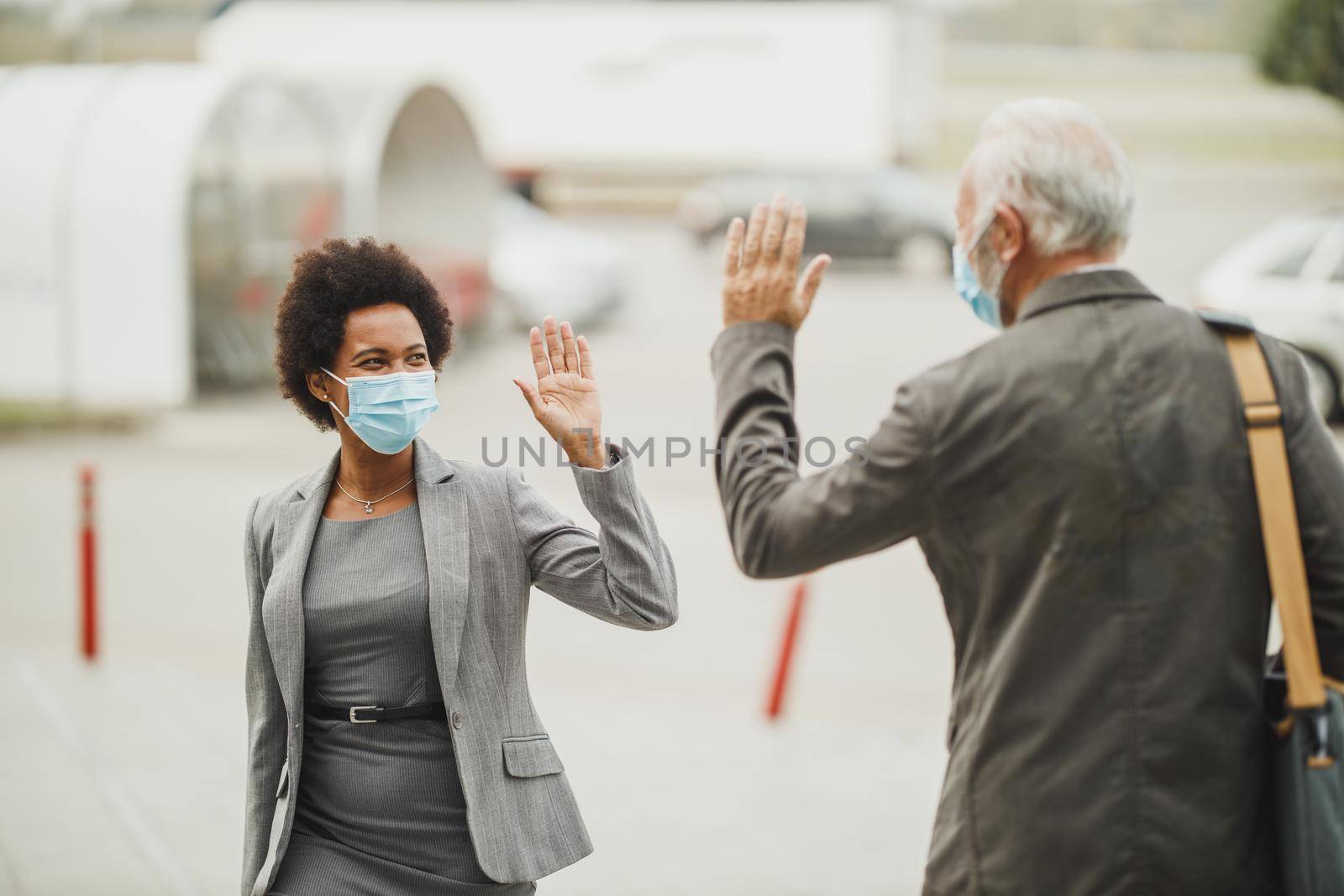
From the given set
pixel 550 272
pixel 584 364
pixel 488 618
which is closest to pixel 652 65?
pixel 550 272

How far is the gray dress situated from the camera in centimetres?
257

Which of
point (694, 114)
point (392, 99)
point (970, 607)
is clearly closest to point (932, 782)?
point (970, 607)

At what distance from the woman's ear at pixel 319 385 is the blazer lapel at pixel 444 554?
24 cm

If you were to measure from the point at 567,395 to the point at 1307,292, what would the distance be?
9767 millimetres

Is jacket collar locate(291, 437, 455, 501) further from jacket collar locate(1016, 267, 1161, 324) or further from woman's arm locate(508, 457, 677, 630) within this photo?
jacket collar locate(1016, 267, 1161, 324)

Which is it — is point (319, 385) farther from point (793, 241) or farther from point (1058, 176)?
point (1058, 176)

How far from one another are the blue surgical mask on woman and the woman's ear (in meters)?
0.10

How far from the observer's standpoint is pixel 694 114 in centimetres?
2855

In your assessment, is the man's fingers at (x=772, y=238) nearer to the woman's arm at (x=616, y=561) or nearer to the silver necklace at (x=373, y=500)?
the woman's arm at (x=616, y=561)

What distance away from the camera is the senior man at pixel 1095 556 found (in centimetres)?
190

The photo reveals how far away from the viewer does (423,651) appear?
8.53 ft

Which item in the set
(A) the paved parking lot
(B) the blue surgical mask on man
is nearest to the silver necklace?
(B) the blue surgical mask on man

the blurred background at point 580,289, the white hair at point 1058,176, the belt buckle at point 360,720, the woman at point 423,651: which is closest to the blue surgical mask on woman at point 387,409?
the woman at point 423,651

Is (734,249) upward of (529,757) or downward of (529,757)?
upward
